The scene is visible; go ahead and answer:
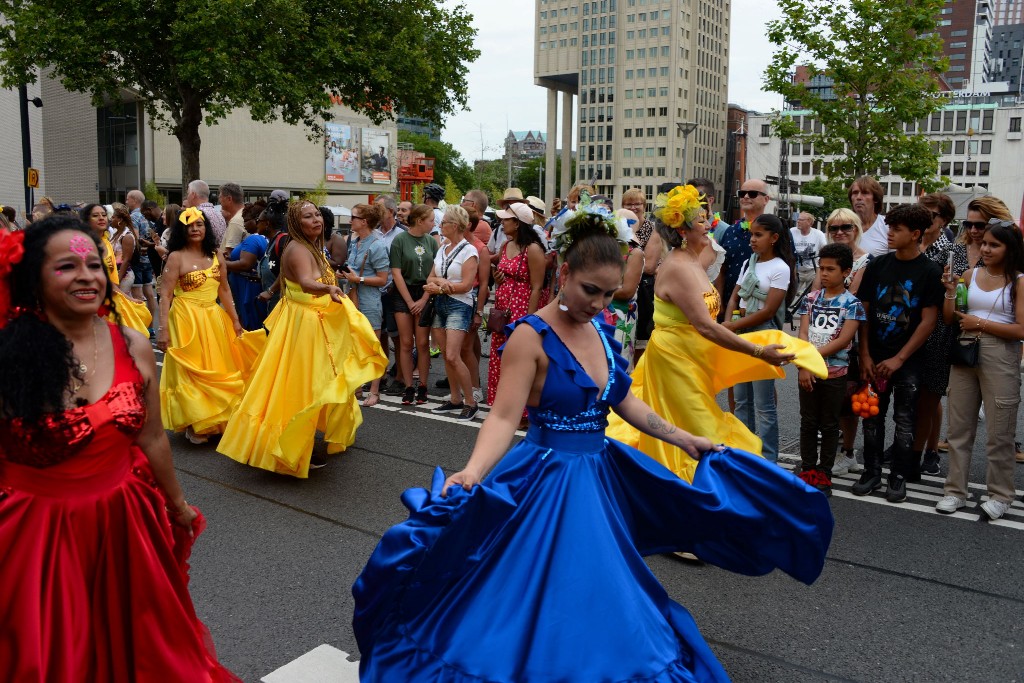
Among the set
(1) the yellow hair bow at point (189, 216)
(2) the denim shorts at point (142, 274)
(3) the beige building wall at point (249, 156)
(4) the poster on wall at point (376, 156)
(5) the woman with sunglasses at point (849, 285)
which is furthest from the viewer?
(4) the poster on wall at point (376, 156)

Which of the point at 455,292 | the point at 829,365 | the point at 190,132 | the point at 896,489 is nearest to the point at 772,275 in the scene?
the point at 829,365

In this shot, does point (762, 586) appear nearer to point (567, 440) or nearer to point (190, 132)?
point (567, 440)

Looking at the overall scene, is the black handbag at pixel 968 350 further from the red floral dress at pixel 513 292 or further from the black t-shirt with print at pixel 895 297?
the red floral dress at pixel 513 292

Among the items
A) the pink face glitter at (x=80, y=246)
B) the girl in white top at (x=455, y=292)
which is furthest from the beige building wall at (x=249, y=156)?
the pink face glitter at (x=80, y=246)

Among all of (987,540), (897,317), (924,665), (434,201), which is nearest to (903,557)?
(987,540)

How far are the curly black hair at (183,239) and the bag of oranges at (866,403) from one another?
550cm

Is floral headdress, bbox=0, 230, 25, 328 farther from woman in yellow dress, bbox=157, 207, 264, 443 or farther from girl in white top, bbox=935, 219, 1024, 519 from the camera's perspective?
girl in white top, bbox=935, 219, 1024, 519

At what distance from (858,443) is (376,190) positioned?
245ft

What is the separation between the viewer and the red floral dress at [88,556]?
9.16 feet

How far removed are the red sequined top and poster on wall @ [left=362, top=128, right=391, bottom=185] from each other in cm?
7759

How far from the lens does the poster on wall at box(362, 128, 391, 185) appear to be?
7806 centimetres

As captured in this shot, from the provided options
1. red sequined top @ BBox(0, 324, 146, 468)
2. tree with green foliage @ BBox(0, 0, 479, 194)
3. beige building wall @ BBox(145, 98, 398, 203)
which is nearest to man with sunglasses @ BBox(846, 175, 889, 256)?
red sequined top @ BBox(0, 324, 146, 468)

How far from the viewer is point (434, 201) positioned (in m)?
11.8

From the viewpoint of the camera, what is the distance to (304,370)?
22.0 feet
